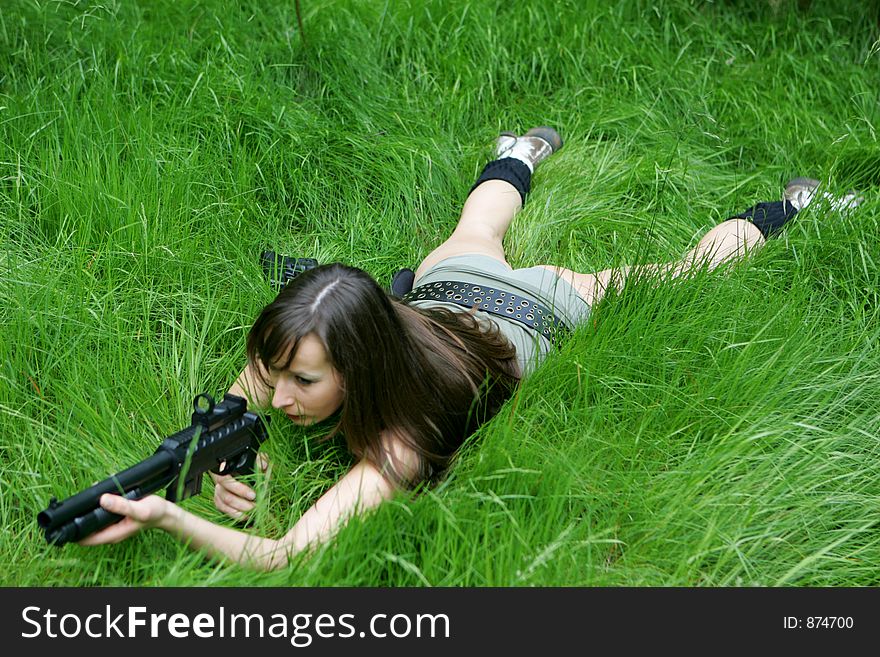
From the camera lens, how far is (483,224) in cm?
383

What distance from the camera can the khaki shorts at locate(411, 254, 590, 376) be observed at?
317cm

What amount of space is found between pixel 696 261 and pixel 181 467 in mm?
2062

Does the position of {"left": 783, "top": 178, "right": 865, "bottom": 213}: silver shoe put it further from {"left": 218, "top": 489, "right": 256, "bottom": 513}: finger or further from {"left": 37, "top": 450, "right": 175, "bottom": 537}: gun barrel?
{"left": 37, "top": 450, "right": 175, "bottom": 537}: gun barrel

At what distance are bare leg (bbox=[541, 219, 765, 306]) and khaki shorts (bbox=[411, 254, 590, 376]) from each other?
0.06 m

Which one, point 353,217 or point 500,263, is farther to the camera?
point 353,217

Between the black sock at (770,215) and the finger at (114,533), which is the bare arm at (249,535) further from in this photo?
the black sock at (770,215)

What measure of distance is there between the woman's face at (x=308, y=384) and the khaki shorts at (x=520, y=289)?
2.01 feet

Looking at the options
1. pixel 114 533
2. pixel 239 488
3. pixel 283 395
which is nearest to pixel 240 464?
pixel 239 488

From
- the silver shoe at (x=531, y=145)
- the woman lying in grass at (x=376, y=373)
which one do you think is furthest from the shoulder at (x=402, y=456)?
the silver shoe at (x=531, y=145)

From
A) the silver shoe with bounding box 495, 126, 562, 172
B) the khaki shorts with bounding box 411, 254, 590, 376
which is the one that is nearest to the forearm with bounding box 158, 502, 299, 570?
the khaki shorts with bounding box 411, 254, 590, 376

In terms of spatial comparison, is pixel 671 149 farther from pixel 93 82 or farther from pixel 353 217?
pixel 93 82

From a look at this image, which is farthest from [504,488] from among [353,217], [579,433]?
[353,217]

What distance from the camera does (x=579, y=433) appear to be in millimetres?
2777

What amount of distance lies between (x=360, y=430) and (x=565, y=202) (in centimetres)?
182
